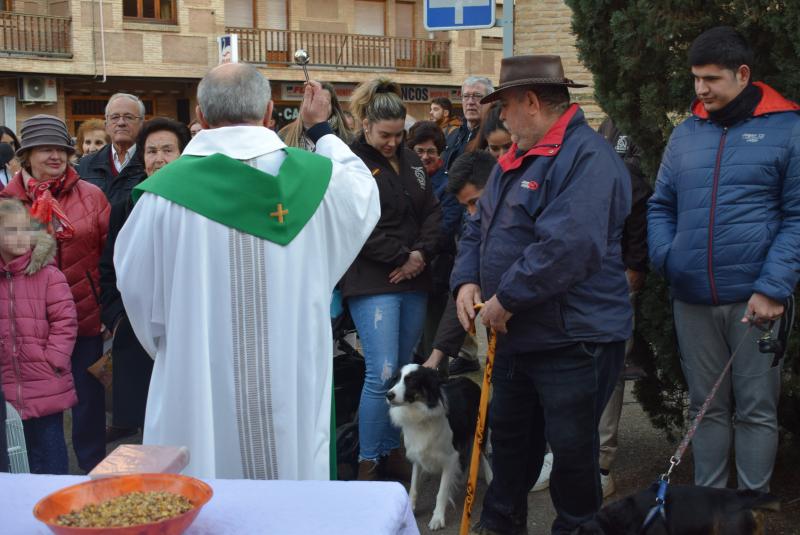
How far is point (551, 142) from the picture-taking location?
3.91 meters

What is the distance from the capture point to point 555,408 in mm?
4023

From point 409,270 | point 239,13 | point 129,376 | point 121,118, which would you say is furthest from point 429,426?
point 239,13

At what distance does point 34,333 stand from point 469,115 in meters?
3.47

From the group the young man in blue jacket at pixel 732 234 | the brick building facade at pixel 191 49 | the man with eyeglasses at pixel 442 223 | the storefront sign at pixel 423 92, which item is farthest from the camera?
the storefront sign at pixel 423 92

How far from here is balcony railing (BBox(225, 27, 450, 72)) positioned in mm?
31562

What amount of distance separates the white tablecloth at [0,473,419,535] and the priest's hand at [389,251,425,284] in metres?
3.14

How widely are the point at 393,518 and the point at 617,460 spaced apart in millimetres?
A: 4032

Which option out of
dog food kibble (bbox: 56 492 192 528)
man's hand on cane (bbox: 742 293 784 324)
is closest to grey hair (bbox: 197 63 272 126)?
dog food kibble (bbox: 56 492 192 528)

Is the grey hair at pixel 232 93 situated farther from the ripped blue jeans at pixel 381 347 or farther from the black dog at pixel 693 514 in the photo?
the ripped blue jeans at pixel 381 347

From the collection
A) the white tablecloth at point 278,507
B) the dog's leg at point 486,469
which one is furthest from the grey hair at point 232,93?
the dog's leg at point 486,469

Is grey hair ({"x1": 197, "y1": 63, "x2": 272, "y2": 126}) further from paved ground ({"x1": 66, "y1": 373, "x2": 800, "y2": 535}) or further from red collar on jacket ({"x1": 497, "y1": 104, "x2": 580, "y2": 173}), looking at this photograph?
paved ground ({"x1": 66, "y1": 373, "x2": 800, "y2": 535})

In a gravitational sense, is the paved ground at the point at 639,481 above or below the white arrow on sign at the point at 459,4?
below

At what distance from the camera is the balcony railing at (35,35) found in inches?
1084

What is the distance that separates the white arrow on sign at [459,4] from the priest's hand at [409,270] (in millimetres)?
2506
